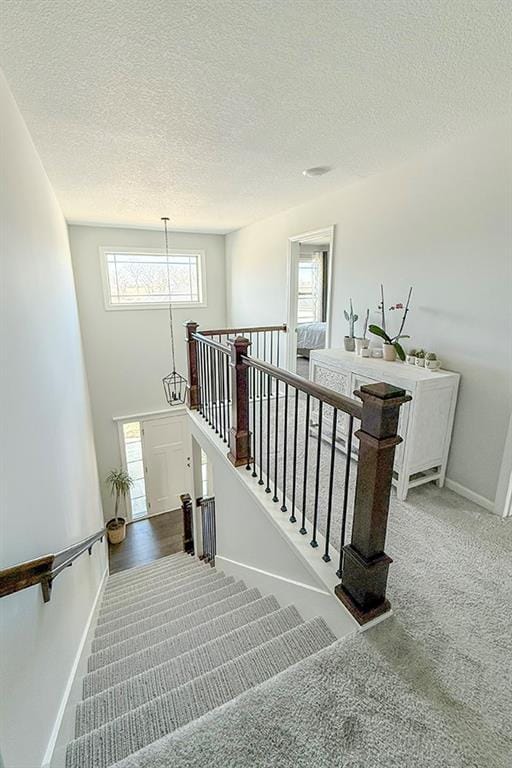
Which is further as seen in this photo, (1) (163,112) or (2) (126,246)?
(2) (126,246)

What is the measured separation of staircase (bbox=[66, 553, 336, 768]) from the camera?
1218 millimetres

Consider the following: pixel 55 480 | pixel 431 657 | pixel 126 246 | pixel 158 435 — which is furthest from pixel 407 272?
pixel 158 435

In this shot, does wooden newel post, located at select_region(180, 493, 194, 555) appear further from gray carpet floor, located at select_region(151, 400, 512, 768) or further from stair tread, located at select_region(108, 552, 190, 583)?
gray carpet floor, located at select_region(151, 400, 512, 768)

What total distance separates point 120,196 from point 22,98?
75.0 inches

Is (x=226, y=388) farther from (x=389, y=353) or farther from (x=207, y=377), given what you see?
(x=389, y=353)

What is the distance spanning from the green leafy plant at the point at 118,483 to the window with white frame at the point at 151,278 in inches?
110

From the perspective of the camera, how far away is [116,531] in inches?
224

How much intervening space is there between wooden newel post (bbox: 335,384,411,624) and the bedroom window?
6.94 m

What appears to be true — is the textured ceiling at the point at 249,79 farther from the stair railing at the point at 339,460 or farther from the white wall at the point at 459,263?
the stair railing at the point at 339,460

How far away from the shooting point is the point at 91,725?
1.45 metres

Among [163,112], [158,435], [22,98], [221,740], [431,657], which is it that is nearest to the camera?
[221,740]

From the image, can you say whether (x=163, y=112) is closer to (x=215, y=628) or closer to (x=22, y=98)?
(x=22, y=98)

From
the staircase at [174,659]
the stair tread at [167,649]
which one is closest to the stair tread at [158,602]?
the staircase at [174,659]

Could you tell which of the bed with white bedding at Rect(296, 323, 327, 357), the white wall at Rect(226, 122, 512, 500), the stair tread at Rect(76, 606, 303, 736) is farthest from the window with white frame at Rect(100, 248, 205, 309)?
the stair tread at Rect(76, 606, 303, 736)
